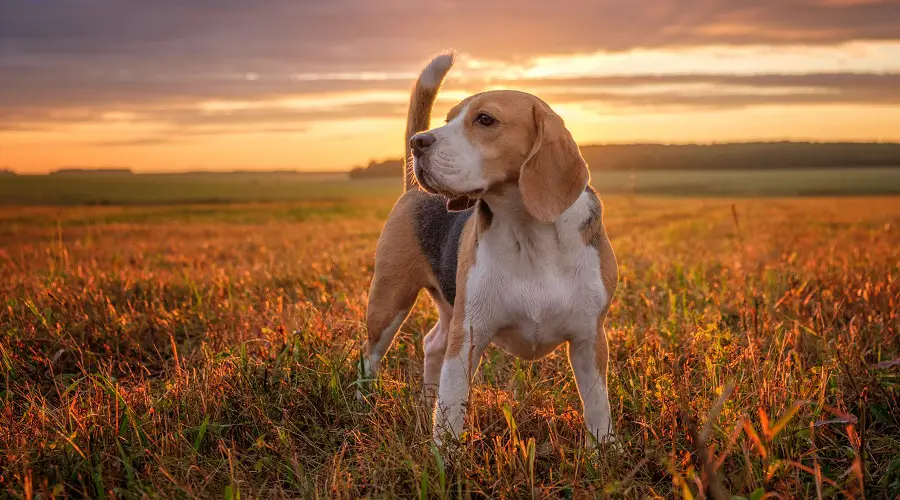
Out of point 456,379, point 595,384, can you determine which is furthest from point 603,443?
point 456,379

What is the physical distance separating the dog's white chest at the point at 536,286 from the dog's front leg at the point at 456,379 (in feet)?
0.26

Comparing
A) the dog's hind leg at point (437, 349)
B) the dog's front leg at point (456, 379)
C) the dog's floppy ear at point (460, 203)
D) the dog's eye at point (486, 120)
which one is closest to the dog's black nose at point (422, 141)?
the dog's eye at point (486, 120)

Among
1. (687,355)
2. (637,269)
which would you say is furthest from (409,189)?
(637,269)

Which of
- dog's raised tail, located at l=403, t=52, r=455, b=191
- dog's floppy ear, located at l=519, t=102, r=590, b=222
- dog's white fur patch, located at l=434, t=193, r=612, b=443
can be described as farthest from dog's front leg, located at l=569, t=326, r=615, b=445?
dog's raised tail, located at l=403, t=52, r=455, b=191

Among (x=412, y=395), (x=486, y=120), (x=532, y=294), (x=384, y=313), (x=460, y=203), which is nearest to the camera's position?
(x=486, y=120)

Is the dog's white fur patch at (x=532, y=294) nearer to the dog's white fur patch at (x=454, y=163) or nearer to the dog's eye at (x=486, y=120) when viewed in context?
the dog's white fur patch at (x=454, y=163)

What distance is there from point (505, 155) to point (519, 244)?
50 cm

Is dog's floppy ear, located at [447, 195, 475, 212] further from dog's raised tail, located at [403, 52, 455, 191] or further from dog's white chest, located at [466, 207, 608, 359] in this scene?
dog's raised tail, located at [403, 52, 455, 191]

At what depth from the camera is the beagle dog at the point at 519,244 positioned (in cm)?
376

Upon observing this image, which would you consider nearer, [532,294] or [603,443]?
[603,443]

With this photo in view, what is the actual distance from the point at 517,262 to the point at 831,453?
1991 mm

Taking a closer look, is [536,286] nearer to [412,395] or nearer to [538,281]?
[538,281]

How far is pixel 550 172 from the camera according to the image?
3787 millimetres

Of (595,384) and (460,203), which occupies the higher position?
(460,203)
